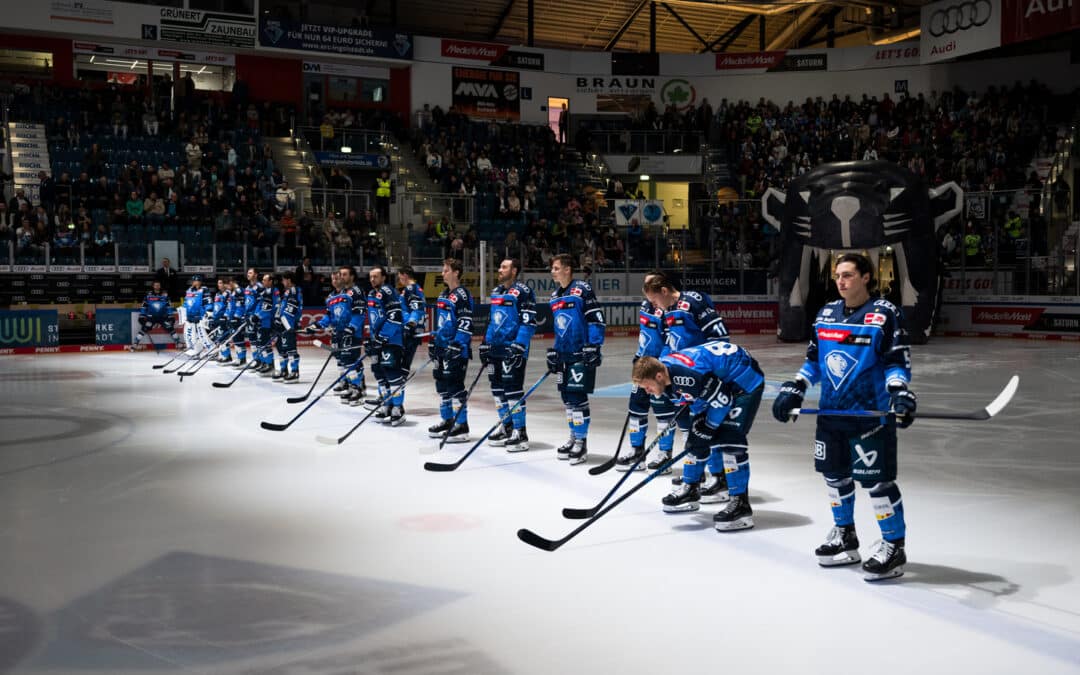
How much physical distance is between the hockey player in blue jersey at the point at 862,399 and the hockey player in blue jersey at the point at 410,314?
6.03 metres

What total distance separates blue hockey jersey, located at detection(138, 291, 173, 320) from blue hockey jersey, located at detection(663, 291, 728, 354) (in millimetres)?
16217

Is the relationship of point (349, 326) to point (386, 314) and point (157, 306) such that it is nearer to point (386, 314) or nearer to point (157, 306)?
point (386, 314)

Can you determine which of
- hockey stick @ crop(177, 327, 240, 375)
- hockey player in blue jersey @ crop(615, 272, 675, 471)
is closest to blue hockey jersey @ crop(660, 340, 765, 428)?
hockey player in blue jersey @ crop(615, 272, 675, 471)

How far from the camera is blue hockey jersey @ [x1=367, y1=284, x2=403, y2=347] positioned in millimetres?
10703

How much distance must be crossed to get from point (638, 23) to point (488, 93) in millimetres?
7324

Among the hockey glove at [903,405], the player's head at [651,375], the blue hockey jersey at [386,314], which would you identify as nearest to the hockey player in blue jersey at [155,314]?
the blue hockey jersey at [386,314]

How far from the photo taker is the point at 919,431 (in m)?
9.86

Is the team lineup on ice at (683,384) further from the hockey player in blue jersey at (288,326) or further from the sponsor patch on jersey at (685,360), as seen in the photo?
the hockey player in blue jersey at (288,326)

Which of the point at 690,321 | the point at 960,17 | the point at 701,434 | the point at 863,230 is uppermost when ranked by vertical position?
the point at 960,17

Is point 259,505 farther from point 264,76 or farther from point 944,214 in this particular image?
point 264,76

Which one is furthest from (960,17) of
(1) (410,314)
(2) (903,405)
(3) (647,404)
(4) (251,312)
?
(2) (903,405)

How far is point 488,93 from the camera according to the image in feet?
109

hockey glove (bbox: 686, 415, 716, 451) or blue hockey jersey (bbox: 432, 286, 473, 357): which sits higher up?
blue hockey jersey (bbox: 432, 286, 473, 357)

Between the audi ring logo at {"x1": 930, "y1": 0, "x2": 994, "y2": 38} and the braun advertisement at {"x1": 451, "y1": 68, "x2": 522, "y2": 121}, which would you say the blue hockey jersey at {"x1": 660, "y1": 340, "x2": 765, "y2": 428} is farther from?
the braun advertisement at {"x1": 451, "y1": 68, "x2": 522, "y2": 121}
